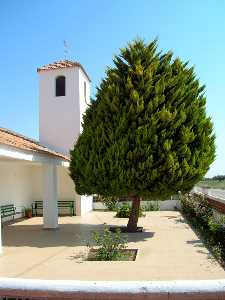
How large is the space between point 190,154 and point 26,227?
26.1ft

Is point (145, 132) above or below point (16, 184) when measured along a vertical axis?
above

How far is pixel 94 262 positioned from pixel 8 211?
10533mm

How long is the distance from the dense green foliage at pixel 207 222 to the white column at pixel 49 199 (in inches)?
228

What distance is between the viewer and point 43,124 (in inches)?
880

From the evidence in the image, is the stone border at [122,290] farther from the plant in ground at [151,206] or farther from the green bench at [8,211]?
the plant in ground at [151,206]

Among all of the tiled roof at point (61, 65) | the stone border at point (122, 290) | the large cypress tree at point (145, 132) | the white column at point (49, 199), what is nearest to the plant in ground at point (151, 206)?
the white column at point (49, 199)

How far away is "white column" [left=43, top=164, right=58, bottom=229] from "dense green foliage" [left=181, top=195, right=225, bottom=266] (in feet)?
19.0

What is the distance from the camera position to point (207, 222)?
14.8m

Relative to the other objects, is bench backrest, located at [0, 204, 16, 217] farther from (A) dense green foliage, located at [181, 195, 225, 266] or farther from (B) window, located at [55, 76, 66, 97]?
(A) dense green foliage, located at [181, 195, 225, 266]

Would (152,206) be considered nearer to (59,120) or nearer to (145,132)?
(59,120)

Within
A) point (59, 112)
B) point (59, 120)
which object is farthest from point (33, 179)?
point (59, 112)

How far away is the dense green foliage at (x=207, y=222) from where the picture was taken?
11.3 meters

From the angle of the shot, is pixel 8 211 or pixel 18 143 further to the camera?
pixel 8 211

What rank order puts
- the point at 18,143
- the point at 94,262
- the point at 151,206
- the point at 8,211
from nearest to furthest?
the point at 94,262 < the point at 18,143 < the point at 8,211 < the point at 151,206
